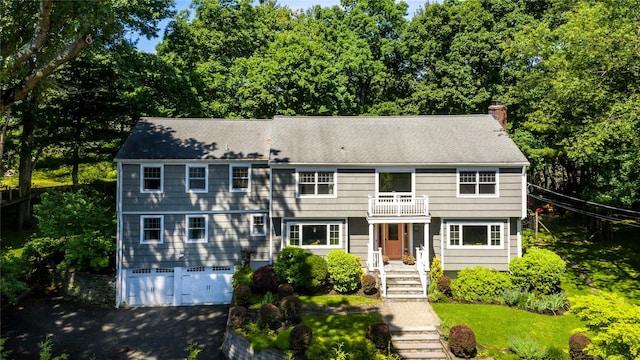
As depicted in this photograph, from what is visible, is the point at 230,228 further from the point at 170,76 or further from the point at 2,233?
the point at 2,233

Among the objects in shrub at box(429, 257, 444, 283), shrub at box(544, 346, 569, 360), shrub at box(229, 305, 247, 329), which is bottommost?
shrub at box(544, 346, 569, 360)

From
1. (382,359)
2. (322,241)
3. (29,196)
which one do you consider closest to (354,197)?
(322,241)

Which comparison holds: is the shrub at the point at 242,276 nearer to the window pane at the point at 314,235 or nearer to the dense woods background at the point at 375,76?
the window pane at the point at 314,235

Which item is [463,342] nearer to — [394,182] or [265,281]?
[265,281]

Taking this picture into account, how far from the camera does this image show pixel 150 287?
22766mm

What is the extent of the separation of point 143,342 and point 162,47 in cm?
2412

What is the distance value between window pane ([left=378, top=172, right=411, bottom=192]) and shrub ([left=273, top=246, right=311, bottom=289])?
5.68 metres

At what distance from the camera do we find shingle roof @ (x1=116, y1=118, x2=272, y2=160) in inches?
897

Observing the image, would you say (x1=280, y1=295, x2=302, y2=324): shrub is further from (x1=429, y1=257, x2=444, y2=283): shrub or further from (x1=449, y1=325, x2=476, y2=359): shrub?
(x1=429, y1=257, x2=444, y2=283): shrub

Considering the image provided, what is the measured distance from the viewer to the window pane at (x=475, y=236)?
2200 cm

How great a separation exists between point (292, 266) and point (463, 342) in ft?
28.1

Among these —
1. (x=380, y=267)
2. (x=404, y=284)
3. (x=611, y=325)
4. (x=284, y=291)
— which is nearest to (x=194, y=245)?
(x=284, y=291)

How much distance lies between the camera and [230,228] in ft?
75.7

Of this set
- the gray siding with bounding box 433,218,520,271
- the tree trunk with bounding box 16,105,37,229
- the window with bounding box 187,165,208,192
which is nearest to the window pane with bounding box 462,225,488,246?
the gray siding with bounding box 433,218,520,271
